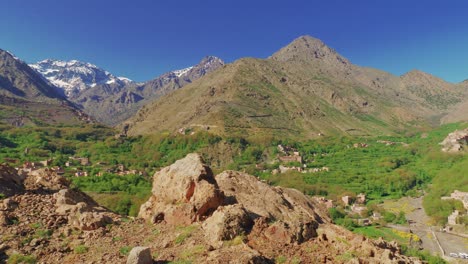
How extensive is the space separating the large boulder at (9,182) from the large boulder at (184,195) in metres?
5.84

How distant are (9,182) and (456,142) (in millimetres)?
159640

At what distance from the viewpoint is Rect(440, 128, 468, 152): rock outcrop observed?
136500mm

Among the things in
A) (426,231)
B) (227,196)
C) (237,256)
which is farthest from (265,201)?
(426,231)

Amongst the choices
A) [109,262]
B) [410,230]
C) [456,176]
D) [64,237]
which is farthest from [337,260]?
[456,176]

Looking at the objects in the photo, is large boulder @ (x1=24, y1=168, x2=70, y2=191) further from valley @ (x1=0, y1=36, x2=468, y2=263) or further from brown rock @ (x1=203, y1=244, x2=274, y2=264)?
brown rock @ (x1=203, y1=244, x2=274, y2=264)

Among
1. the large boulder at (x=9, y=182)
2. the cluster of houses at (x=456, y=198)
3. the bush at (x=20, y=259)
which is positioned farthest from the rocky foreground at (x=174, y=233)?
the cluster of houses at (x=456, y=198)

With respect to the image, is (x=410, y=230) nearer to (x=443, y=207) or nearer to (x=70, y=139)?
(x=443, y=207)

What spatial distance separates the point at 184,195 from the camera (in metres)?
16.4

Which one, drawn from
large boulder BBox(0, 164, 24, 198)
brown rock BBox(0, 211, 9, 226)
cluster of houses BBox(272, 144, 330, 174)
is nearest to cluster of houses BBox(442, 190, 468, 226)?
cluster of houses BBox(272, 144, 330, 174)

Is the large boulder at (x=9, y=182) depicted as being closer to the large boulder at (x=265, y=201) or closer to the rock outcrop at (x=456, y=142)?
the large boulder at (x=265, y=201)

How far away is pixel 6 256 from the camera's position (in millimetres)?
11547

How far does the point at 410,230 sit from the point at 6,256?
71771 millimetres

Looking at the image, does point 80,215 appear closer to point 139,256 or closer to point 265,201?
point 139,256

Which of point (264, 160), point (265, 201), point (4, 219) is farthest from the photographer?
point (264, 160)
